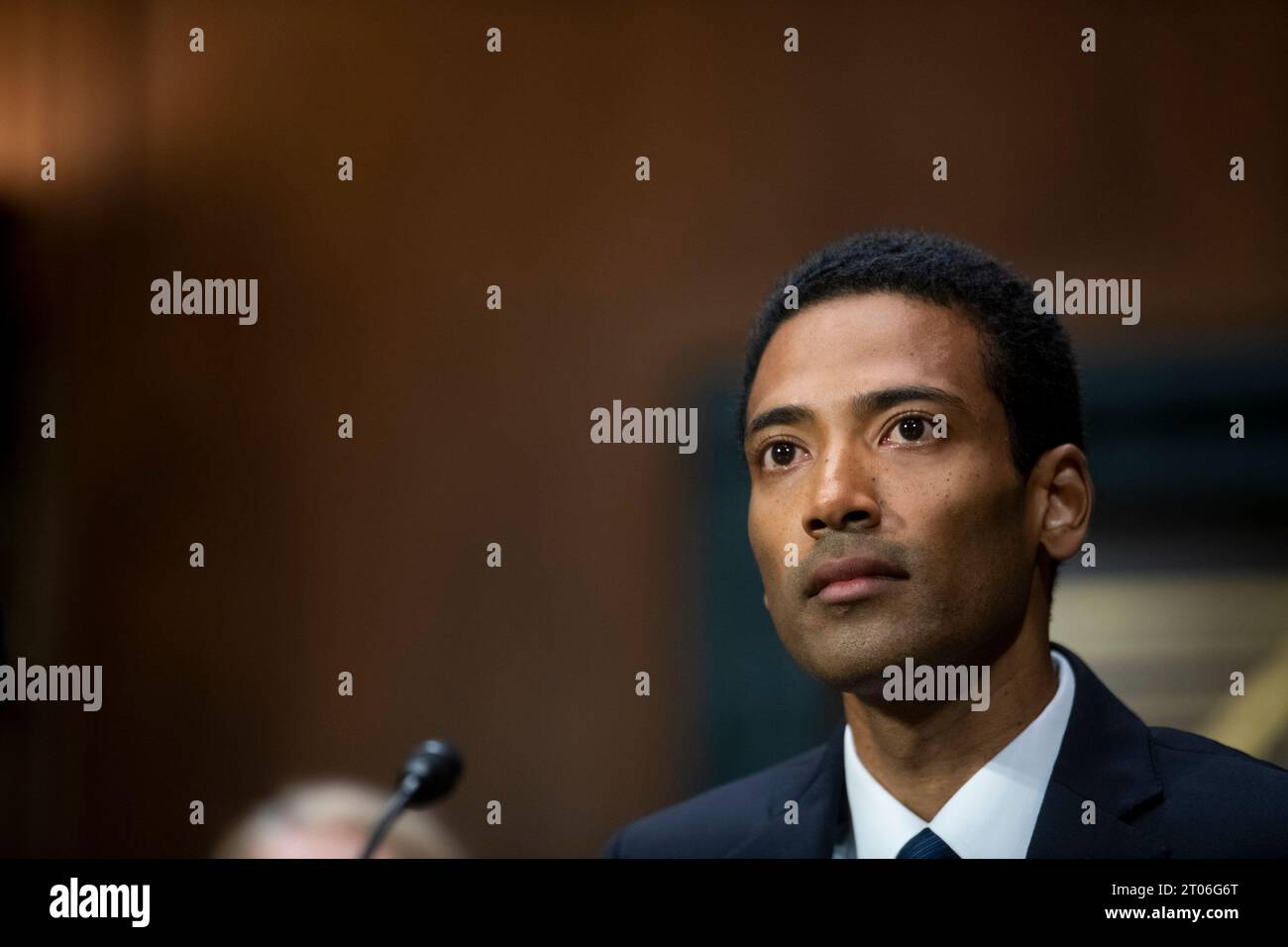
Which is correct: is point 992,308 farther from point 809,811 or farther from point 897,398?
point 809,811

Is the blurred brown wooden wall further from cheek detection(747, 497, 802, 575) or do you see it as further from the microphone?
cheek detection(747, 497, 802, 575)

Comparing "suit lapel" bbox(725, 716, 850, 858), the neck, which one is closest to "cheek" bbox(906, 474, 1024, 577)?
the neck

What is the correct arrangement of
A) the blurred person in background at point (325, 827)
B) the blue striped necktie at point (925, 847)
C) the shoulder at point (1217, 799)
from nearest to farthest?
the shoulder at point (1217, 799)
the blue striped necktie at point (925, 847)
the blurred person in background at point (325, 827)

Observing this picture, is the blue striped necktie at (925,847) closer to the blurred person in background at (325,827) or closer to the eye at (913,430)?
the eye at (913,430)

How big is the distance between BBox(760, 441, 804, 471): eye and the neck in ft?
1.22

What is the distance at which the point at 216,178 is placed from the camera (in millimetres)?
2496

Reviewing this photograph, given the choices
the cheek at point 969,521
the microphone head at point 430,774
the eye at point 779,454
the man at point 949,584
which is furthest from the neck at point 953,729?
the microphone head at point 430,774

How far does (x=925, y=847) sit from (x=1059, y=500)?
1.82ft

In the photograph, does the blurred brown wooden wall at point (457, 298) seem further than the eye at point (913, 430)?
Yes

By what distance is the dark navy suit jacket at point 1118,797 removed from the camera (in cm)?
211

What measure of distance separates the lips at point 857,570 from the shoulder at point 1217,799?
444 mm

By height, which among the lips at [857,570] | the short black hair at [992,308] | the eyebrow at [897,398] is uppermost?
the short black hair at [992,308]

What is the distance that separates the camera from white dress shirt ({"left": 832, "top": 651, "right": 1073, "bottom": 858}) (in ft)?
7.09
